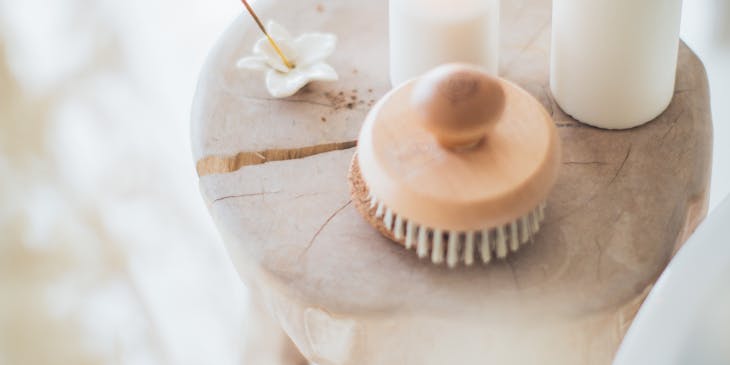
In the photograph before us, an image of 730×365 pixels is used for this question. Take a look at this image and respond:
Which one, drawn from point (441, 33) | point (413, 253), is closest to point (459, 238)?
point (413, 253)

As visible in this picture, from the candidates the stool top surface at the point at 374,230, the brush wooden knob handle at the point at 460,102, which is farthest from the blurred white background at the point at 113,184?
the brush wooden knob handle at the point at 460,102

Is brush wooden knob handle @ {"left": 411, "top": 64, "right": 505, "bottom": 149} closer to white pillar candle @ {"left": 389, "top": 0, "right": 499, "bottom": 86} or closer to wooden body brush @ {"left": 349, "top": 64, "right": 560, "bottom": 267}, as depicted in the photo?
wooden body brush @ {"left": 349, "top": 64, "right": 560, "bottom": 267}

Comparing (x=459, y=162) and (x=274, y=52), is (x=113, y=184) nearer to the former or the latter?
(x=274, y=52)

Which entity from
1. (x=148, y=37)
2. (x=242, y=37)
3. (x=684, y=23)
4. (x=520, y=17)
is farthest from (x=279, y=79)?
(x=684, y=23)

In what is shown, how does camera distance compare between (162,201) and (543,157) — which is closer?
(543,157)

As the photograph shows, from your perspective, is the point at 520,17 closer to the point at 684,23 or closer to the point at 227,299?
the point at 684,23

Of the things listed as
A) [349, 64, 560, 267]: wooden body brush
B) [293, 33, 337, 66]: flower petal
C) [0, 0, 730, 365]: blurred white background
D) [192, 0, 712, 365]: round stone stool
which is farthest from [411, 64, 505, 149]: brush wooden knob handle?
[0, 0, 730, 365]: blurred white background
